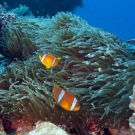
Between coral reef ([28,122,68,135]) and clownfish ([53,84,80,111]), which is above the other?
clownfish ([53,84,80,111])

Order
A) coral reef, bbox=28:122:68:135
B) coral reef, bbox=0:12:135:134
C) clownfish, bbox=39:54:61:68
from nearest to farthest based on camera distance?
coral reef, bbox=28:122:68:135, coral reef, bbox=0:12:135:134, clownfish, bbox=39:54:61:68

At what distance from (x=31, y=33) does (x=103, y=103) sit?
77.7 inches

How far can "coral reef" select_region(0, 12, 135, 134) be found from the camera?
2.35m

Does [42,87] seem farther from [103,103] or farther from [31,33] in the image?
[31,33]

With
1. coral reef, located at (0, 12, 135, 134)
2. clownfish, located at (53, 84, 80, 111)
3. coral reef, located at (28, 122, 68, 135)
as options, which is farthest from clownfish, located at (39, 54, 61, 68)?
coral reef, located at (28, 122, 68, 135)

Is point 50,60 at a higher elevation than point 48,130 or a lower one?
higher

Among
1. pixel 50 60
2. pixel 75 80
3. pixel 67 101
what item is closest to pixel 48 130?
pixel 67 101

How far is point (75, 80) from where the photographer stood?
2568 millimetres

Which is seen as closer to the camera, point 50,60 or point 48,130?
point 48,130

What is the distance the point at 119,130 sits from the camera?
230cm

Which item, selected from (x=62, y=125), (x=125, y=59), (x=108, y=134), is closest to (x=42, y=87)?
(x=62, y=125)

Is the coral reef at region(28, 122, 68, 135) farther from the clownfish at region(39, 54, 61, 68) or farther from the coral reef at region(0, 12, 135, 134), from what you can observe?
the clownfish at region(39, 54, 61, 68)

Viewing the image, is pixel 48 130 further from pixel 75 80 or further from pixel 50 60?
pixel 50 60

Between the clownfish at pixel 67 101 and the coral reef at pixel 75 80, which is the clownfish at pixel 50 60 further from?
the clownfish at pixel 67 101
